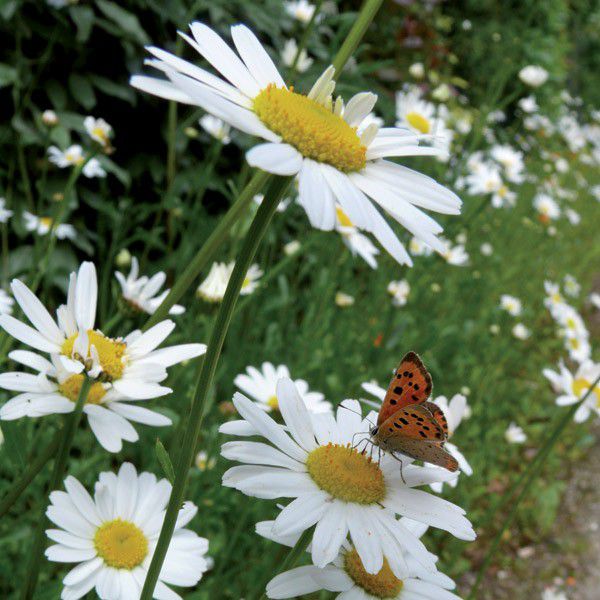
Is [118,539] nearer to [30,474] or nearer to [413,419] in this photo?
[30,474]

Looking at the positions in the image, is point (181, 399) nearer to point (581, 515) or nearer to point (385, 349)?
point (385, 349)

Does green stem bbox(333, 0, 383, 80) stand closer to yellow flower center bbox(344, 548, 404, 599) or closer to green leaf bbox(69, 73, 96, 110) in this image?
yellow flower center bbox(344, 548, 404, 599)

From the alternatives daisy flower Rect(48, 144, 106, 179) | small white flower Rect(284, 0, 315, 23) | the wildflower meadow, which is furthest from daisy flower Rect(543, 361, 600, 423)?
small white flower Rect(284, 0, 315, 23)

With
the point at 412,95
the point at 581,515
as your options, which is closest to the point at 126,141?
the point at 412,95

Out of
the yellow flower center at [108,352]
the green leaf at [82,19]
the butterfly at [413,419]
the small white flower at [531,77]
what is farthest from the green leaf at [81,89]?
the butterfly at [413,419]

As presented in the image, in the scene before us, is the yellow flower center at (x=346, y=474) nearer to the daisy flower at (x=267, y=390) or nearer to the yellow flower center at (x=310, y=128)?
the yellow flower center at (x=310, y=128)

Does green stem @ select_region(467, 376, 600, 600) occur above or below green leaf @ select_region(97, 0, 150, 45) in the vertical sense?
below
